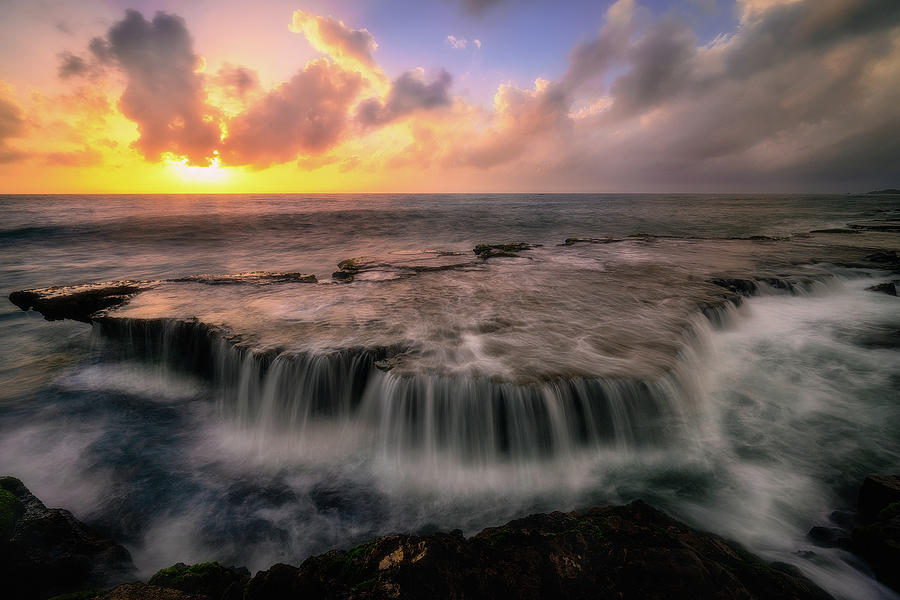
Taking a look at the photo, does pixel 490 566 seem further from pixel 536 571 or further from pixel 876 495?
pixel 876 495

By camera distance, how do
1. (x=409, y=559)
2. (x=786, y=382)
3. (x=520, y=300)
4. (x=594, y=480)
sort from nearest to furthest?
1. (x=409, y=559)
2. (x=594, y=480)
3. (x=786, y=382)
4. (x=520, y=300)

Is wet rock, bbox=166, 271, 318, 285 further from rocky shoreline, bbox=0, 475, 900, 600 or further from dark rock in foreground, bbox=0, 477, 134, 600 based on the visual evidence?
rocky shoreline, bbox=0, 475, 900, 600

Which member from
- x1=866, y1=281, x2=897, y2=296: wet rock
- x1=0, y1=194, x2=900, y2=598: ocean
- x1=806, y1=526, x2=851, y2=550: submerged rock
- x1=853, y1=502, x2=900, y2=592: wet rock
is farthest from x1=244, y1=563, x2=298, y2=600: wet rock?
x1=866, y1=281, x2=897, y2=296: wet rock

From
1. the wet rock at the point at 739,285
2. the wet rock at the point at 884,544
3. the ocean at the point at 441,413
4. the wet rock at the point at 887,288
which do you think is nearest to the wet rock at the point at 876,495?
the wet rock at the point at 884,544

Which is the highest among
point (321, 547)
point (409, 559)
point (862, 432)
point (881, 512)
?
point (409, 559)

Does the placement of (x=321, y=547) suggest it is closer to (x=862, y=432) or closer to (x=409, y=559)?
(x=409, y=559)

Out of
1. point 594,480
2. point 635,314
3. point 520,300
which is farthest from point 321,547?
point 635,314

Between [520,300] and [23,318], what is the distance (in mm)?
15606

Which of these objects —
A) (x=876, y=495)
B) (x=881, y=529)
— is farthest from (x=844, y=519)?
(x=881, y=529)

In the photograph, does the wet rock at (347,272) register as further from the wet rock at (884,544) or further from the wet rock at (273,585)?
the wet rock at (884,544)

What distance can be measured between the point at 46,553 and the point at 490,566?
4.26 metres

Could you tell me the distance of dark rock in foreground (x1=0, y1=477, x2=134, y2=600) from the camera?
3354 mm

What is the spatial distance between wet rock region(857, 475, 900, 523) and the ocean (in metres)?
0.45

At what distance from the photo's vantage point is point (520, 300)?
32.0 feet
